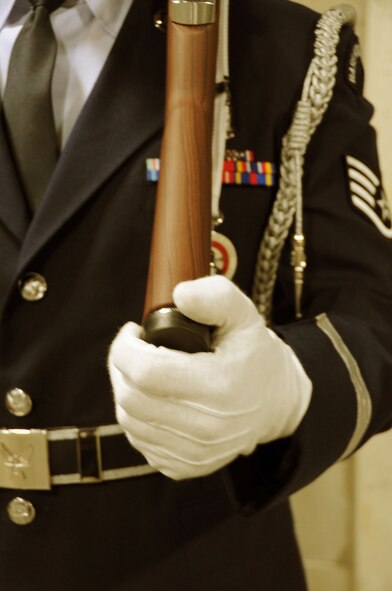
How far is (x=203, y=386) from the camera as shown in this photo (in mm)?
404

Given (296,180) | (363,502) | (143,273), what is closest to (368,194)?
(296,180)

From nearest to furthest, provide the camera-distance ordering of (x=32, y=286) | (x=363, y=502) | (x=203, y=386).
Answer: (x=203, y=386) < (x=32, y=286) < (x=363, y=502)

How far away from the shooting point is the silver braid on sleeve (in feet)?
1.92

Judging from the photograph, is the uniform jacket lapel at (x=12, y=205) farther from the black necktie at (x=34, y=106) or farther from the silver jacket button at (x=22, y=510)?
the silver jacket button at (x=22, y=510)

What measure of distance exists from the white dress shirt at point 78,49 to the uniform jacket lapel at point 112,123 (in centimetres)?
2

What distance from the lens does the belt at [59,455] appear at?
0.56m

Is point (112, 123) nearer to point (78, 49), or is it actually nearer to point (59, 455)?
point (78, 49)

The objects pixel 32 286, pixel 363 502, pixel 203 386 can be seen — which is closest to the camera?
pixel 203 386

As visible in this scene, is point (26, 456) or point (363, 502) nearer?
point (26, 456)

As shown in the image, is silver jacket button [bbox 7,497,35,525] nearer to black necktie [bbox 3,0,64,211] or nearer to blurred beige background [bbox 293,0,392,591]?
black necktie [bbox 3,0,64,211]

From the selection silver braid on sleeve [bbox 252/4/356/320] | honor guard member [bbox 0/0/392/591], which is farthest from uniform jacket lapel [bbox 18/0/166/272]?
silver braid on sleeve [bbox 252/4/356/320]

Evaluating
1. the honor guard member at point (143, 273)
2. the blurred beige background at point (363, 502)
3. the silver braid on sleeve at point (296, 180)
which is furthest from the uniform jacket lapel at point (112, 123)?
the blurred beige background at point (363, 502)

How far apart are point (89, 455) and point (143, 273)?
0.14 m

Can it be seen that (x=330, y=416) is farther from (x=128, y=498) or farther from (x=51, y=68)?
(x=51, y=68)
